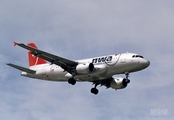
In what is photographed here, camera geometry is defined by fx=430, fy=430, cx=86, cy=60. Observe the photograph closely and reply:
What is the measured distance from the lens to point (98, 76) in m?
64.7

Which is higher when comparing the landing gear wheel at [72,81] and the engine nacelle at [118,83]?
the engine nacelle at [118,83]

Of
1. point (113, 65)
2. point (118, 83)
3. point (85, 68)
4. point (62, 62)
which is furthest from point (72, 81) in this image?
point (118, 83)

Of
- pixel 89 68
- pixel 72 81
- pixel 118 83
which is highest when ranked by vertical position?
pixel 118 83

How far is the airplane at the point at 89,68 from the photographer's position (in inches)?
2445

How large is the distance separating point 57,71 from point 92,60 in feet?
21.5

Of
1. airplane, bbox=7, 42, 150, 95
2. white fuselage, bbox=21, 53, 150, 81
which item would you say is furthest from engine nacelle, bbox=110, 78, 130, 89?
white fuselage, bbox=21, 53, 150, 81

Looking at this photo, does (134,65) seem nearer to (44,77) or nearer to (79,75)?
(79,75)

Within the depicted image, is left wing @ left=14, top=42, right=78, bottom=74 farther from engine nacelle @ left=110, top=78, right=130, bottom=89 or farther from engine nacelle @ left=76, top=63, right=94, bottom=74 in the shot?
engine nacelle @ left=110, top=78, right=130, bottom=89

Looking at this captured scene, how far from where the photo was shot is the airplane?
62094 millimetres

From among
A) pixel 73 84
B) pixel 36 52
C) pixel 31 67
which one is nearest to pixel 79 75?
pixel 73 84

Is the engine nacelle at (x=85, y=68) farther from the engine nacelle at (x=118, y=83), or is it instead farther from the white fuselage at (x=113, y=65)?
the engine nacelle at (x=118, y=83)

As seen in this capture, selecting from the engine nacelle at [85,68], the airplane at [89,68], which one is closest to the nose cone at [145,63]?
the airplane at [89,68]

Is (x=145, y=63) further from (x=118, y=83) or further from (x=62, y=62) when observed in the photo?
(x=62, y=62)

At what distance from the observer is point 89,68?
63.2 metres
